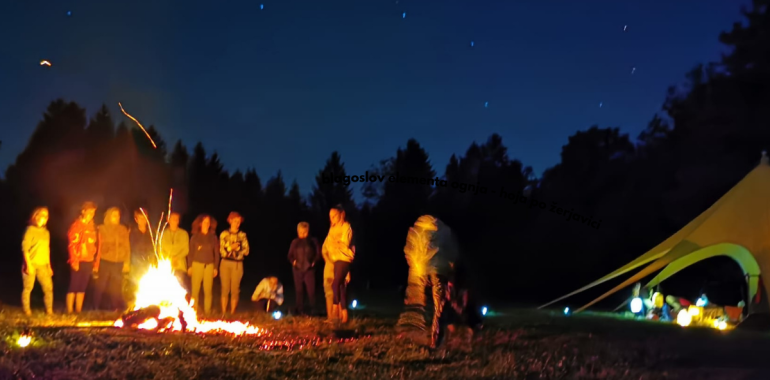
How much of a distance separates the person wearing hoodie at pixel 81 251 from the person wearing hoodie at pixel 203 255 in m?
1.39

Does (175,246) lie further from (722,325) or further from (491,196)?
(491,196)

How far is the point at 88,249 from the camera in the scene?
10.0m

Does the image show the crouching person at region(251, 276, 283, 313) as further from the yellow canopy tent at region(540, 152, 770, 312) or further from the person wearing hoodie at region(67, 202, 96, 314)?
the yellow canopy tent at region(540, 152, 770, 312)

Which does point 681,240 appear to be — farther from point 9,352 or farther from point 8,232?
point 8,232

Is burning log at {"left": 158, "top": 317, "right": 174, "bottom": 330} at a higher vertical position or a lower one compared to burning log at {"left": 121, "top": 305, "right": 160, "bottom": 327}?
lower

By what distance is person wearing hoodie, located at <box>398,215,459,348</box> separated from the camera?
310 inches

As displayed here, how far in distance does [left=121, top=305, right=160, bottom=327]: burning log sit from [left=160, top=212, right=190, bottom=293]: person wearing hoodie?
198cm

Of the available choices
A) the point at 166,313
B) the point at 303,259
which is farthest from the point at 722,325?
the point at 166,313

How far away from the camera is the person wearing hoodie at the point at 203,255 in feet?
33.8

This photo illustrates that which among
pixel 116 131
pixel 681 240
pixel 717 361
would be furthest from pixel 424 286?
pixel 116 131

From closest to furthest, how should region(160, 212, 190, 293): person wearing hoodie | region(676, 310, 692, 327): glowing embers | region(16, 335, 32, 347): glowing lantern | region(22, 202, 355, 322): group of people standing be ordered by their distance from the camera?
1. region(16, 335, 32, 347): glowing lantern
2. region(22, 202, 355, 322): group of people standing
3. region(160, 212, 190, 293): person wearing hoodie
4. region(676, 310, 692, 327): glowing embers

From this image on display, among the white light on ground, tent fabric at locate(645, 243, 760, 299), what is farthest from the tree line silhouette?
the white light on ground

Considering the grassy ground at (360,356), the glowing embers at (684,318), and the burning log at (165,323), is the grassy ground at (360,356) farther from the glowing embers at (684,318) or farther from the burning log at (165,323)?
the glowing embers at (684,318)

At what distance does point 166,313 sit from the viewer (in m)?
8.38
